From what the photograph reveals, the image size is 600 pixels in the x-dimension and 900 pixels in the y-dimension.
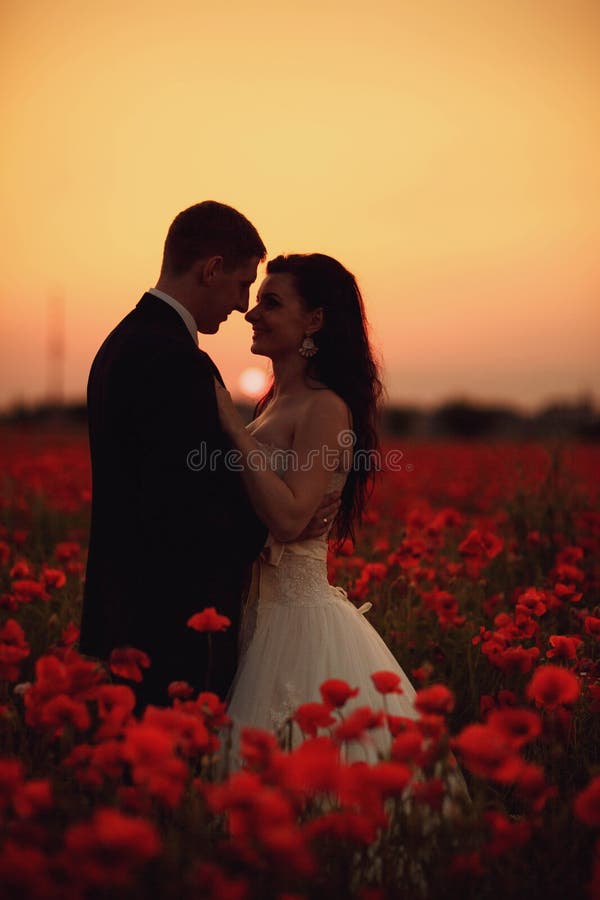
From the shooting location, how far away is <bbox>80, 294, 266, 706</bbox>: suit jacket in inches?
103

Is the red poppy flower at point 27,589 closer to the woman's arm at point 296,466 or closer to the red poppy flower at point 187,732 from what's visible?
the woman's arm at point 296,466

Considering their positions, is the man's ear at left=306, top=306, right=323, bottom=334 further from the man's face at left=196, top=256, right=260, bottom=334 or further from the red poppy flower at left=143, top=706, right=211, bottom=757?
the red poppy flower at left=143, top=706, right=211, bottom=757

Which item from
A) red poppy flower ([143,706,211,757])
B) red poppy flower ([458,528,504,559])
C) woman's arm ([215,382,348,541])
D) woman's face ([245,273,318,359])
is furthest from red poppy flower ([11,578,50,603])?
red poppy flower ([458,528,504,559])

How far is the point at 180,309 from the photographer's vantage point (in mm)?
2875

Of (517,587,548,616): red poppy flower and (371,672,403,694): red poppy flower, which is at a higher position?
(371,672,403,694): red poppy flower

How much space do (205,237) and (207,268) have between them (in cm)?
10

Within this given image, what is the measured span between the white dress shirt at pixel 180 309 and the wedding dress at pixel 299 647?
0.48m

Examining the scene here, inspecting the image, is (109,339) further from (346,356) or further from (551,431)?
(551,431)

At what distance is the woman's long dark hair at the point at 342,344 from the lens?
3.25 m

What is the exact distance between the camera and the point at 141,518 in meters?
2.70

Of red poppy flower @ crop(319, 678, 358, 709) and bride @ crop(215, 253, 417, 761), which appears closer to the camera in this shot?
red poppy flower @ crop(319, 678, 358, 709)

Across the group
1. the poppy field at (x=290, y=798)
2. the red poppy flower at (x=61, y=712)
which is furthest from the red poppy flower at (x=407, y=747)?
the red poppy flower at (x=61, y=712)

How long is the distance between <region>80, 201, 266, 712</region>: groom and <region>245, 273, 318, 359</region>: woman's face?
0.39m

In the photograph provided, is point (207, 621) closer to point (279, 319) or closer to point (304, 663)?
point (304, 663)
